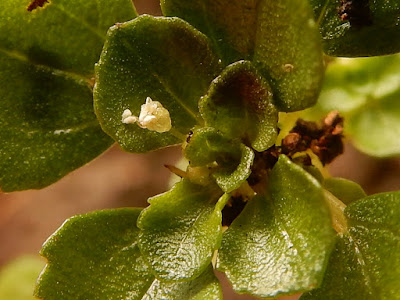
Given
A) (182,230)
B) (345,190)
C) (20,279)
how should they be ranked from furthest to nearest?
1. (20,279)
2. (345,190)
3. (182,230)

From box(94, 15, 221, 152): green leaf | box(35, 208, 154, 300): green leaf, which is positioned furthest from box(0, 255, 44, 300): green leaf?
box(94, 15, 221, 152): green leaf

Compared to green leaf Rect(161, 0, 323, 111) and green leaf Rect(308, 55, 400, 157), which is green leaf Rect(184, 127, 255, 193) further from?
green leaf Rect(308, 55, 400, 157)

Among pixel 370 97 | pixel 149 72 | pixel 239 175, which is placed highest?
pixel 149 72

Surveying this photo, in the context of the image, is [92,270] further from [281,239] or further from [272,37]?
[272,37]

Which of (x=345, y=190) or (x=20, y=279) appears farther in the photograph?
(x=20, y=279)

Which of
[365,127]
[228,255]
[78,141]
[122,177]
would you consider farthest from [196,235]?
[122,177]

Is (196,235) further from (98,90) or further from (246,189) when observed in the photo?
(98,90)

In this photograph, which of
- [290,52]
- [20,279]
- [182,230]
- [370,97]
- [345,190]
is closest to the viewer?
[290,52]

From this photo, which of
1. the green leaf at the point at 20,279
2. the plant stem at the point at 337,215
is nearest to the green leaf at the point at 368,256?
the plant stem at the point at 337,215

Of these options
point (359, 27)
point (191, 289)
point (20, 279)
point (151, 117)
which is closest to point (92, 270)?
point (191, 289)
